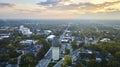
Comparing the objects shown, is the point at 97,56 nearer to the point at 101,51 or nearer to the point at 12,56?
the point at 101,51

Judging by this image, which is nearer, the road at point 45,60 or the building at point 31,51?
the road at point 45,60

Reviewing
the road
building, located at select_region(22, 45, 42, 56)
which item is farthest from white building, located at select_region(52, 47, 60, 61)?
building, located at select_region(22, 45, 42, 56)

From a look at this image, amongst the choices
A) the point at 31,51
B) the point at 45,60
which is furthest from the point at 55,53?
the point at 31,51

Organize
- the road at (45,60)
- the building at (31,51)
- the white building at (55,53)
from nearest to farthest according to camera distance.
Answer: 1. the road at (45,60)
2. the white building at (55,53)
3. the building at (31,51)

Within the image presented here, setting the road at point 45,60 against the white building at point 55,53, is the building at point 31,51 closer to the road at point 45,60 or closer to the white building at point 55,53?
the road at point 45,60

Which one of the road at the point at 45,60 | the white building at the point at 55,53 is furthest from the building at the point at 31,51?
the white building at the point at 55,53

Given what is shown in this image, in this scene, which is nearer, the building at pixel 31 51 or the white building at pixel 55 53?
the white building at pixel 55 53

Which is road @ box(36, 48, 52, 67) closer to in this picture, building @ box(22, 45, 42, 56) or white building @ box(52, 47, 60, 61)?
white building @ box(52, 47, 60, 61)

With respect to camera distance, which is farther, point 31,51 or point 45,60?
point 31,51

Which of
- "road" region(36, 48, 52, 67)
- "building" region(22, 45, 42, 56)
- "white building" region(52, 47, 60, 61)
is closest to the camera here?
"road" region(36, 48, 52, 67)

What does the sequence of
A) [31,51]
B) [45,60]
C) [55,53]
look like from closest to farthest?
[45,60] < [55,53] < [31,51]

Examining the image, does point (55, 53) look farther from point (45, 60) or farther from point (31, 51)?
point (31, 51)

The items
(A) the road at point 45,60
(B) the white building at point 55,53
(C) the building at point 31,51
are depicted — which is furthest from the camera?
(C) the building at point 31,51
